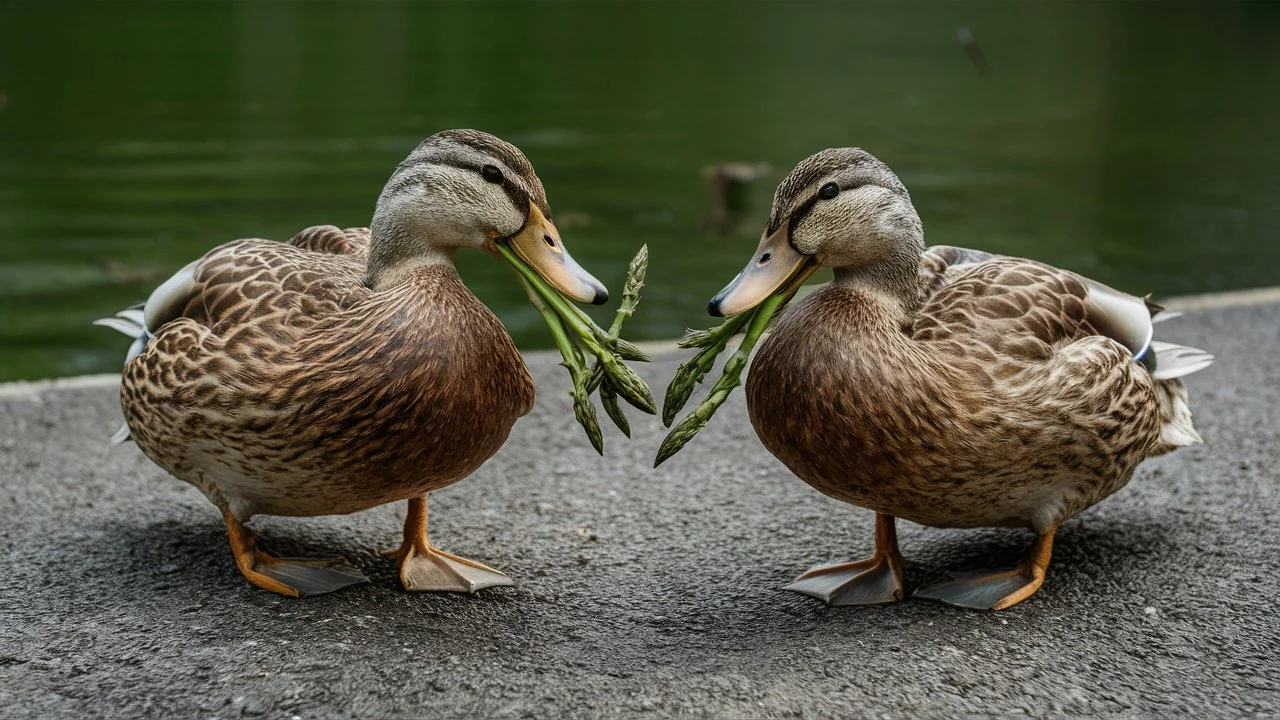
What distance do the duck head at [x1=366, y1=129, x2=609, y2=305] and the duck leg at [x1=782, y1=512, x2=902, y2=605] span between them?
113 cm

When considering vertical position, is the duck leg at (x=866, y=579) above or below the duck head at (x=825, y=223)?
below

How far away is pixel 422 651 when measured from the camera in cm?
346

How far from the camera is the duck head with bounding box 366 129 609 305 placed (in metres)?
3.50

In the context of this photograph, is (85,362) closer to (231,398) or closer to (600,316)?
(600,316)

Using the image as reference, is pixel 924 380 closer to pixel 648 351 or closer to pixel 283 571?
pixel 283 571

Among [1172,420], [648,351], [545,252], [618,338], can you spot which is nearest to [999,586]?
[1172,420]

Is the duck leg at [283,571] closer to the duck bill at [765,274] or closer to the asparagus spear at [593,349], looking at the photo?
the asparagus spear at [593,349]

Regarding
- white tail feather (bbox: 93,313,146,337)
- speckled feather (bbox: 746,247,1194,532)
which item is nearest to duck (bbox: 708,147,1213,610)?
speckled feather (bbox: 746,247,1194,532)

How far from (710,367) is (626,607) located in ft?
2.75

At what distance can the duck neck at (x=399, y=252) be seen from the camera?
11.9 ft

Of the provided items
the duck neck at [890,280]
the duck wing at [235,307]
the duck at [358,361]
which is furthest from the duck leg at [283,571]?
the duck neck at [890,280]

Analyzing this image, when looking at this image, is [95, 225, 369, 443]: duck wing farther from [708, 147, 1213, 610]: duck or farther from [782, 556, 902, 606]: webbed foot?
[782, 556, 902, 606]: webbed foot

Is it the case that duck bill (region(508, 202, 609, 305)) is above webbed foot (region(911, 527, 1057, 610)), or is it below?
above

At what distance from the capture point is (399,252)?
144 inches
